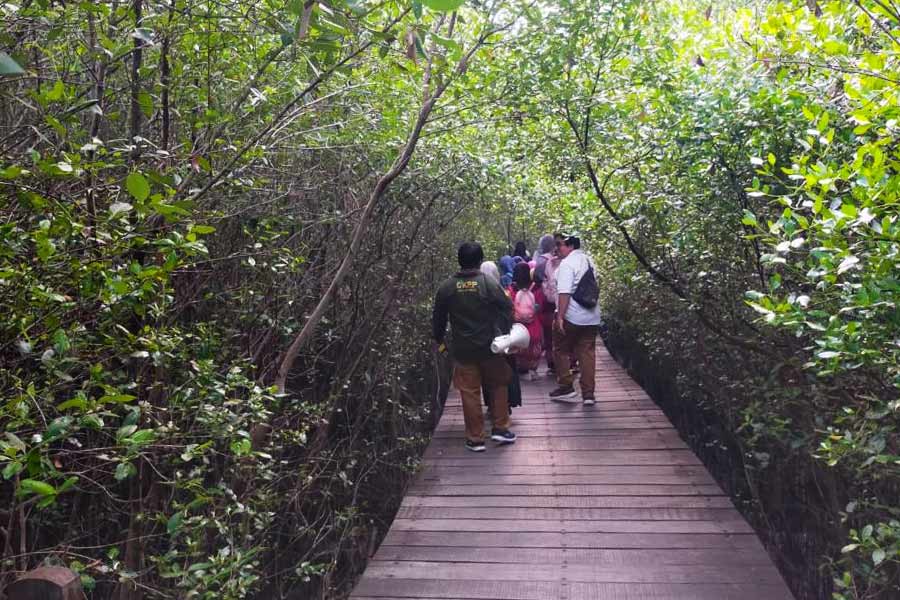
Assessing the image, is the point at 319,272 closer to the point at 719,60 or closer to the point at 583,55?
the point at 583,55

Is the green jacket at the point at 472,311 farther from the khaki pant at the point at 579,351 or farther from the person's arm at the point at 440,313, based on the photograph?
the khaki pant at the point at 579,351

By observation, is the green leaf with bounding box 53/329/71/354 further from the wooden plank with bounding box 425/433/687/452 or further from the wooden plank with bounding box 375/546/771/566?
the wooden plank with bounding box 425/433/687/452

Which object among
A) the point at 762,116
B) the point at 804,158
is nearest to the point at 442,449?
the point at 762,116

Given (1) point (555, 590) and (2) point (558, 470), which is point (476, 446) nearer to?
(2) point (558, 470)

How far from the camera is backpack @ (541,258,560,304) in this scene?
8164 millimetres

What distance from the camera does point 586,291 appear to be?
683 centimetres

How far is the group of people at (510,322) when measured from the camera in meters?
5.78

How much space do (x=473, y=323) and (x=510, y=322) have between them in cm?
36

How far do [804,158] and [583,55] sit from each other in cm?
271

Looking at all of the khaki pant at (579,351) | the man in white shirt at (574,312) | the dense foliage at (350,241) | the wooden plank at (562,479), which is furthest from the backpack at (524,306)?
the wooden plank at (562,479)

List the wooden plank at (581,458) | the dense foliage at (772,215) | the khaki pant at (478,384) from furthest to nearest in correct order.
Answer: the khaki pant at (478,384) → the wooden plank at (581,458) → the dense foliage at (772,215)

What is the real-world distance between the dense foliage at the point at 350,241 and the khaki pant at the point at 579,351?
676mm

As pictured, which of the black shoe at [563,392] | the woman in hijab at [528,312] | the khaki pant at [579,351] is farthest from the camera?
the woman in hijab at [528,312]

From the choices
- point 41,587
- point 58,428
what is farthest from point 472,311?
point 41,587
